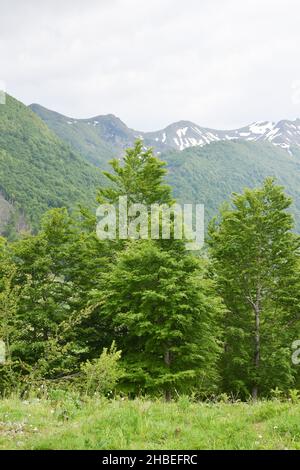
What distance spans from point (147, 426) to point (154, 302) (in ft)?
36.4

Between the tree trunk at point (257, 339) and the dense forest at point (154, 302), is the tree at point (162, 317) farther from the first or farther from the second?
the tree trunk at point (257, 339)

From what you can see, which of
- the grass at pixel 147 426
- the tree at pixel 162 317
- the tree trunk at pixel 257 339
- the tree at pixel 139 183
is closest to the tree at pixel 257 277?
the tree trunk at pixel 257 339

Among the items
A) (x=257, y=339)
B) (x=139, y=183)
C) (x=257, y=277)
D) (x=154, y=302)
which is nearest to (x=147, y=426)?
(x=154, y=302)

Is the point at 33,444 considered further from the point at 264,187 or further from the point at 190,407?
the point at 264,187

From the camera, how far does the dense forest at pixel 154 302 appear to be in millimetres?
17109

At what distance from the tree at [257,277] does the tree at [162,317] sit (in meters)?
5.25

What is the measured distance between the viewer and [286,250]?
24078mm

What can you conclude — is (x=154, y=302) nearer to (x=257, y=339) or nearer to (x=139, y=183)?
(x=257, y=339)

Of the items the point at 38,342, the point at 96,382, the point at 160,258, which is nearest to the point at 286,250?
the point at 160,258

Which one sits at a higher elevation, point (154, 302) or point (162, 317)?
point (154, 302)

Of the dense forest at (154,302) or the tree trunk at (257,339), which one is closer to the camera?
the dense forest at (154,302)

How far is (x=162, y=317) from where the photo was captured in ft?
59.5

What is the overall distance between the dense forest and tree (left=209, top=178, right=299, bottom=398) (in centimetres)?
6

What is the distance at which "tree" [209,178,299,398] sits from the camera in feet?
77.7
